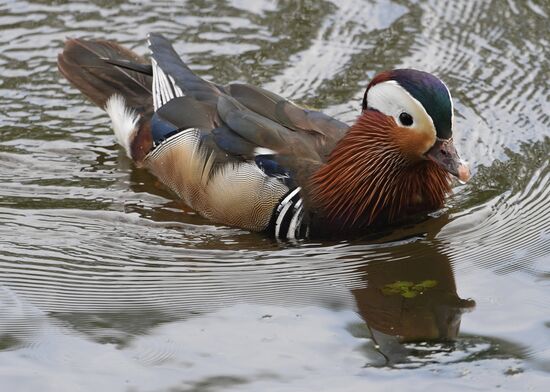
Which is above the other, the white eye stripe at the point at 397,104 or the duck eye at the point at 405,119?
the white eye stripe at the point at 397,104

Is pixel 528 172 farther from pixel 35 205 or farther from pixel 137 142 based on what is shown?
pixel 35 205

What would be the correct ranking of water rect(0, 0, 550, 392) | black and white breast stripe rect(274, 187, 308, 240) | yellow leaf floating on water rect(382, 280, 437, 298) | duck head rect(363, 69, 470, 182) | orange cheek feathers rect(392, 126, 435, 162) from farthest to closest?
black and white breast stripe rect(274, 187, 308, 240) < orange cheek feathers rect(392, 126, 435, 162) < duck head rect(363, 69, 470, 182) < yellow leaf floating on water rect(382, 280, 437, 298) < water rect(0, 0, 550, 392)

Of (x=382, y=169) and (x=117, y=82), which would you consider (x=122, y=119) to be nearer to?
(x=117, y=82)

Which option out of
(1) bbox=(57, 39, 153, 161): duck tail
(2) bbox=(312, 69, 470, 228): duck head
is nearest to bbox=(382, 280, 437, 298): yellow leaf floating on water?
(2) bbox=(312, 69, 470, 228): duck head

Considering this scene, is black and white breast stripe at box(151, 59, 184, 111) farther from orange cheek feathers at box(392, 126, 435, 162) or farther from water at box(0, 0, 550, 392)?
orange cheek feathers at box(392, 126, 435, 162)

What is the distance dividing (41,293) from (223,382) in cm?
148

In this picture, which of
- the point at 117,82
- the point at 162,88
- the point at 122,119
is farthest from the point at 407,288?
the point at 117,82

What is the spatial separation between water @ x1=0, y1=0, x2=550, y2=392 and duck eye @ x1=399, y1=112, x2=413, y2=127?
0.73 metres

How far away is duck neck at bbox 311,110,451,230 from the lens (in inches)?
290

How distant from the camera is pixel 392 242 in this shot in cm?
726

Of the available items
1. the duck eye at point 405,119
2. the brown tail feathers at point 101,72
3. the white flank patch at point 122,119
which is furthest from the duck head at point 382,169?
the brown tail feathers at point 101,72

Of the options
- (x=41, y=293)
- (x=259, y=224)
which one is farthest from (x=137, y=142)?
(x=41, y=293)

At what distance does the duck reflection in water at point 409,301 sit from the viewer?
5.96 metres

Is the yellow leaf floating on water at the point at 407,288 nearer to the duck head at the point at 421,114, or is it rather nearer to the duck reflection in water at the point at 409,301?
the duck reflection in water at the point at 409,301
